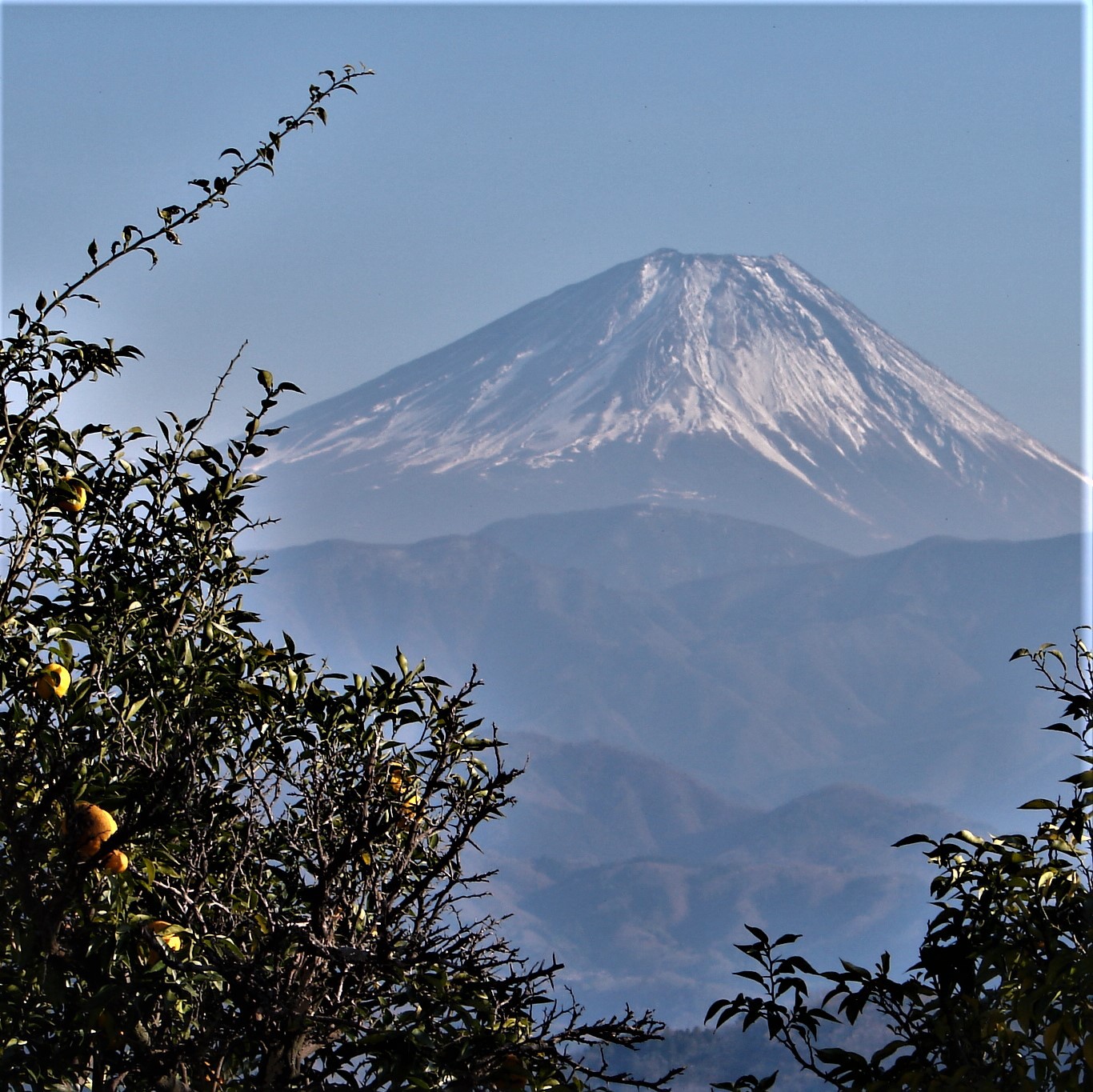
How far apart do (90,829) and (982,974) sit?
2464mm

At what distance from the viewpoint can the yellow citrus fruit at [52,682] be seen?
430 cm

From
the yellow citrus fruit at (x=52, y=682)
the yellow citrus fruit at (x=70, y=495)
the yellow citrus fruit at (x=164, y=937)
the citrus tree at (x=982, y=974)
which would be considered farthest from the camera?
the yellow citrus fruit at (x=70, y=495)

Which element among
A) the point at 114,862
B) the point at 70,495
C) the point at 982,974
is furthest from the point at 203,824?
the point at 982,974

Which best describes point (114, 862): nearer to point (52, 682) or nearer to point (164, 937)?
point (164, 937)

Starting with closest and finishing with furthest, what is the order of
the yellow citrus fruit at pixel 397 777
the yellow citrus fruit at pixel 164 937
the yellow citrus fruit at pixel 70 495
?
the yellow citrus fruit at pixel 164 937
the yellow citrus fruit at pixel 70 495
the yellow citrus fruit at pixel 397 777

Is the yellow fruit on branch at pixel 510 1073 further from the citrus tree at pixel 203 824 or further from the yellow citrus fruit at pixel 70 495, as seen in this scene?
the yellow citrus fruit at pixel 70 495

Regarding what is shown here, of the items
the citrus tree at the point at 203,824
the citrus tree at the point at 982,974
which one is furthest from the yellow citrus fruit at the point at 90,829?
the citrus tree at the point at 982,974

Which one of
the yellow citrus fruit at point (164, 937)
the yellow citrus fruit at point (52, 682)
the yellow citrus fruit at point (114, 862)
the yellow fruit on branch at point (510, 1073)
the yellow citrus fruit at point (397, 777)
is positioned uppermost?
the yellow citrus fruit at point (397, 777)

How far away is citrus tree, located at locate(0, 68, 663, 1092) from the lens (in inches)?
159

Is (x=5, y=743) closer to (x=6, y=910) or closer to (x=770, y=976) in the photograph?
(x=6, y=910)

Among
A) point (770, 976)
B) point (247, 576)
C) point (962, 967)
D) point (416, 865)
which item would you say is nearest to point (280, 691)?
point (247, 576)

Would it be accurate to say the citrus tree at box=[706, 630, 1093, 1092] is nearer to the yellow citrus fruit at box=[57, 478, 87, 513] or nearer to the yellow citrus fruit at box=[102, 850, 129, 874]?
the yellow citrus fruit at box=[102, 850, 129, 874]

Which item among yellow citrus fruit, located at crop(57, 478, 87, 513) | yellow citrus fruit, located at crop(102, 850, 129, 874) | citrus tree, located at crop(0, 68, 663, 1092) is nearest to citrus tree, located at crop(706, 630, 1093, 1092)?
citrus tree, located at crop(0, 68, 663, 1092)

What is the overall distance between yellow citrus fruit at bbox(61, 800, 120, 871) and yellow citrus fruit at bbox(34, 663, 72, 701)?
0.36 m
